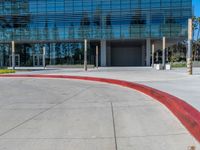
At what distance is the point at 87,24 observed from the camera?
6109 centimetres

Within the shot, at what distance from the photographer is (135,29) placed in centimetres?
6000

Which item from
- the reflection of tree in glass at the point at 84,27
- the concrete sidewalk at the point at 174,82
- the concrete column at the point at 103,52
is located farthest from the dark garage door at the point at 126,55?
the concrete sidewalk at the point at 174,82

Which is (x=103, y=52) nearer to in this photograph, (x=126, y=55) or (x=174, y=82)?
(x=126, y=55)

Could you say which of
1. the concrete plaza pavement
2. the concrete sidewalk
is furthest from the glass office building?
the concrete plaza pavement

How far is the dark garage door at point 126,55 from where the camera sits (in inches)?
2844

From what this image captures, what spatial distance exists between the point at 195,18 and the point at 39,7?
3225cm

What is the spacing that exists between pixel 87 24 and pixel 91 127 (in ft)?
177

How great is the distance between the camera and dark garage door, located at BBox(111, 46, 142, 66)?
7225cm

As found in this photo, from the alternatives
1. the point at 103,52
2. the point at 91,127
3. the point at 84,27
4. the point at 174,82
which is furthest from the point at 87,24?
the point at 91,127

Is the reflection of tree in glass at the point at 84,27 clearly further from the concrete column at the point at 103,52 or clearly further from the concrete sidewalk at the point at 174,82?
the concrete sidewalk at the point at 174,82

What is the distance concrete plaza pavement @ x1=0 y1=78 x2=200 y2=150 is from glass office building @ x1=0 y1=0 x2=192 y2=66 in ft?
161

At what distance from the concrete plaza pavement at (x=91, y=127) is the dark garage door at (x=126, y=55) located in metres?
60.2

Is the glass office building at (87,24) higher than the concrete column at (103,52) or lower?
higher

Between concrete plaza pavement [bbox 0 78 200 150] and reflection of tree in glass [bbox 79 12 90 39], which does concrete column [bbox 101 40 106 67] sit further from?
concrete plaza pavement [bbox 0 78 200 150]
